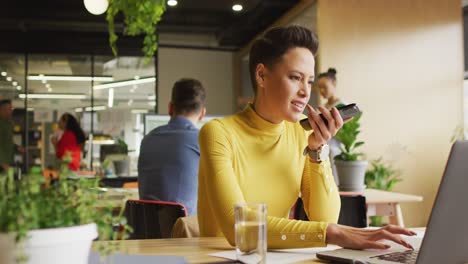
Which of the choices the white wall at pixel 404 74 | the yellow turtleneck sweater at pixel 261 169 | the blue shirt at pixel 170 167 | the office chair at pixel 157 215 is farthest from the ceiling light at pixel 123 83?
the yellow turtleneck sweater at pixel 261 169

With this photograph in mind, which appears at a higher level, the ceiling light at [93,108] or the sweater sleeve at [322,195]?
the ceiling light at [93,108]

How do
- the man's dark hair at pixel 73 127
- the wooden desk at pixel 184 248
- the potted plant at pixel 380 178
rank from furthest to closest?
the man's dark hair at pixel 73 127 → the potted plant at pixel 380 178 → the wooden desk at pixel 184 248

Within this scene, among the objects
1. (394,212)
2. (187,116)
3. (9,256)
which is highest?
→ (187,116)

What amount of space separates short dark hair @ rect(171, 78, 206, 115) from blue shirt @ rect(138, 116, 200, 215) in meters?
0.26

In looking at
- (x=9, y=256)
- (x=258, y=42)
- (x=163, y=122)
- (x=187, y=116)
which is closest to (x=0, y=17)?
(x=163, y=122)

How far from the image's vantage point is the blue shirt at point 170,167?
2.95 metres

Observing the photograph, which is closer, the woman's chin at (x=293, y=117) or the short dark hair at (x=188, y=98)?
the woman's chin at (x=293, y=117)

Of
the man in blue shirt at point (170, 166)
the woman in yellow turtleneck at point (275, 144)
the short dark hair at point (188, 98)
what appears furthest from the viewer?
the short dark hair at point (188, 98)

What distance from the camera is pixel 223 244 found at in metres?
1.49

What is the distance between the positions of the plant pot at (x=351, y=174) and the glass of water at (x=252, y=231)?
2.59 meters

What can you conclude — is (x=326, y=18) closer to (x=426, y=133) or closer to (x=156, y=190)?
(x=426, y=133)

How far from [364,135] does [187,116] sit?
3711 millimetres

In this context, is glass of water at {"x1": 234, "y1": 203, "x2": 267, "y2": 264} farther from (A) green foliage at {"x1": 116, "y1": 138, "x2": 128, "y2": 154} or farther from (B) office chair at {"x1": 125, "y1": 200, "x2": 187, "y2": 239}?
(A) green foliage at {"x1": 116, "y1": 138, "x2": 128, "y2": 154}

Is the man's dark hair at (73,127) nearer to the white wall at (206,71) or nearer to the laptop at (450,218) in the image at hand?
the white wall at (206,71)
